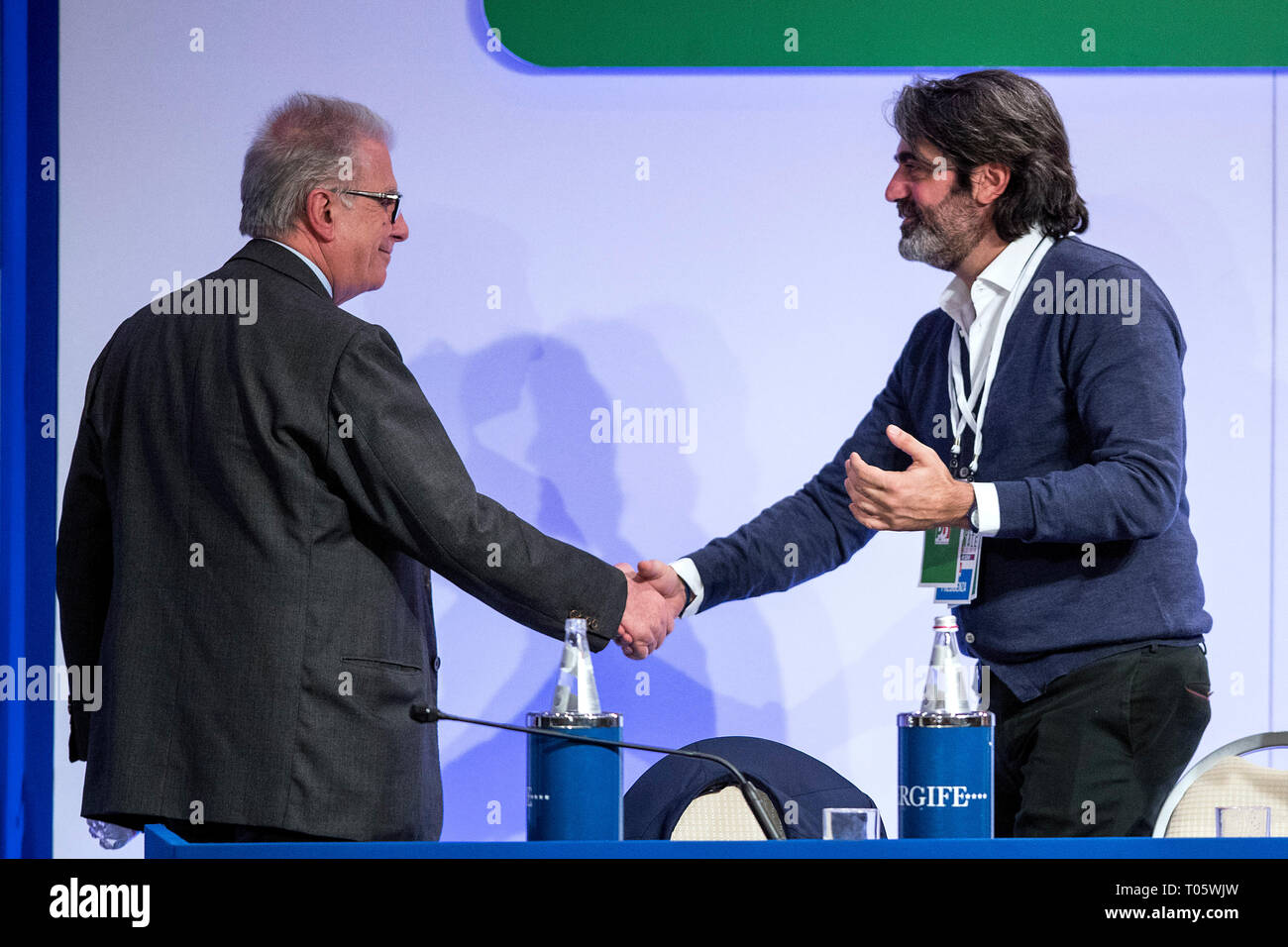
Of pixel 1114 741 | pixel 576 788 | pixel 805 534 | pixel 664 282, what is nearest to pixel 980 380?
pixel 805 534

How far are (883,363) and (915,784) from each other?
2191 mm

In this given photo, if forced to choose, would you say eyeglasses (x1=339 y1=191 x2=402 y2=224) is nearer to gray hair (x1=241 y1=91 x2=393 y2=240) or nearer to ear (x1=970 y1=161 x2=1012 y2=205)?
gray hair (x1=241 y1=91 x2=393 y2=240)

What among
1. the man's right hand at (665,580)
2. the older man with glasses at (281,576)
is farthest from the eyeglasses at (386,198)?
the man's right hand at (665,580)

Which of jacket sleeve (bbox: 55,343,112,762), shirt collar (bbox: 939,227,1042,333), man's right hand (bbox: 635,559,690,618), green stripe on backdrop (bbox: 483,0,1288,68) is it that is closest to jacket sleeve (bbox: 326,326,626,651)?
jacket sleeve (bbox: 55,343,112,762)

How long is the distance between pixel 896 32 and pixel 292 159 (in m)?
1.76

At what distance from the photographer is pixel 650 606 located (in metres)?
2.73

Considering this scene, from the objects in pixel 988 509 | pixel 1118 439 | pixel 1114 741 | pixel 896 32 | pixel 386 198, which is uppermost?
pixel 896 32

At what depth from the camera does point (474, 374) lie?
3443 mm

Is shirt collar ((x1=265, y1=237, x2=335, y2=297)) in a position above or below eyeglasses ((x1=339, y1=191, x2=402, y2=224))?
below

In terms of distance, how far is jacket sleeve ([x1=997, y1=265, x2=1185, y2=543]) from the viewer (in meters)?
2.25

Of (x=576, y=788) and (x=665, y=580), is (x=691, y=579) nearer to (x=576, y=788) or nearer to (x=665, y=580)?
(x=665, y=580)

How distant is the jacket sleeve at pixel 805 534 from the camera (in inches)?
115

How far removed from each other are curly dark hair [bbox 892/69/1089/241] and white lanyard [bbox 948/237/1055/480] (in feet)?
0.28

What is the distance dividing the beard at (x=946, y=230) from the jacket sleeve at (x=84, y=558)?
62.8 inches
